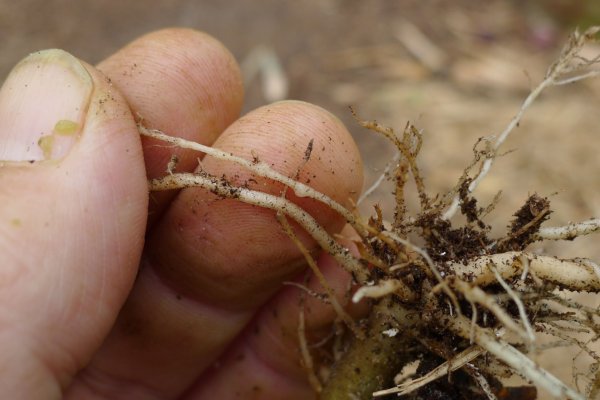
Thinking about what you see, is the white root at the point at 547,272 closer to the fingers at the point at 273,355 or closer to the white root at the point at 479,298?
the white root at the point at 479,298

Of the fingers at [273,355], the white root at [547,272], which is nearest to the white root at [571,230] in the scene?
the white root at [547,272]

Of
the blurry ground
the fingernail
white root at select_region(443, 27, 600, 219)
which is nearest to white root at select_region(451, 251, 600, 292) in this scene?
white root at select_region(443, 27, 600, 219)

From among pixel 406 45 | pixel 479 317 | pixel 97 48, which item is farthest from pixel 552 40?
pixel 479 317

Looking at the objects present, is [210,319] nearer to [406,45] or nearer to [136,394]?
[136,394]

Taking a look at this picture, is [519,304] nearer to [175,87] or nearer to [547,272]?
[547,272]

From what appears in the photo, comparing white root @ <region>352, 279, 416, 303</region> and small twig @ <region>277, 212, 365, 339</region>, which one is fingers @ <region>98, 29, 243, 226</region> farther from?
white root @ <region>352, 279, 416, 303</region>
